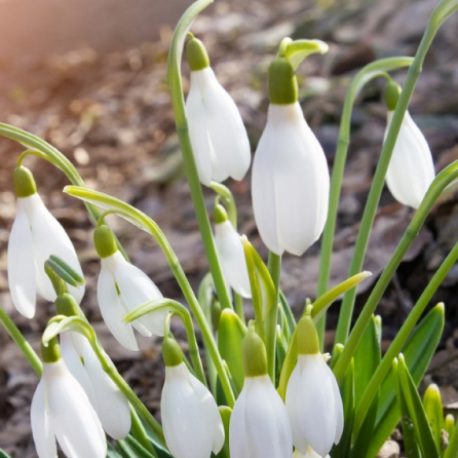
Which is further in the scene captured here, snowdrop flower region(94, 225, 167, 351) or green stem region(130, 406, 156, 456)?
green stem region(130, 406, 156, 456)

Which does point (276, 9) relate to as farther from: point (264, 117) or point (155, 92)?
point (264, 117)

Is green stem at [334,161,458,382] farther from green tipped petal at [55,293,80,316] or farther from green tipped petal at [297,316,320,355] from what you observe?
green tipped petal at [55,293,80,316]

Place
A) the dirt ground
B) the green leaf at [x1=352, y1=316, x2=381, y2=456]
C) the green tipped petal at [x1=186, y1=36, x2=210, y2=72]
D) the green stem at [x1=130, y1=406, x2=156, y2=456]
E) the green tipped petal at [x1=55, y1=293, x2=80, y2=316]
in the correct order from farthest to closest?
the dirt ground → the green leaf at [x1=352, y1=316, x2=381, y2=456] → the green stem at [x1=130, y1=406, x2=156, y2=456] → the green tipped petal at [x1=186, y1=36, x2=210, y2=72] → the green tipped petal at [x1=55, y1=293, x2=80, y2=316]

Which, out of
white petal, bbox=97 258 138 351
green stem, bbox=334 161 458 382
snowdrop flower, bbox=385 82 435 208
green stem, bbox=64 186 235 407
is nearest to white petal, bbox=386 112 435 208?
snowdrop flower, bbox=385 82 435 208

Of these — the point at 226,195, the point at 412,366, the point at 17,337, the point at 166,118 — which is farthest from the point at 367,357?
the point at 166,118

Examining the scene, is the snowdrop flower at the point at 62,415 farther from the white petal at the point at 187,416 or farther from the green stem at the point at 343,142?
the green stem at the point at 343,142

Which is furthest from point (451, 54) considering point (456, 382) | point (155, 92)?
point (456, 382)

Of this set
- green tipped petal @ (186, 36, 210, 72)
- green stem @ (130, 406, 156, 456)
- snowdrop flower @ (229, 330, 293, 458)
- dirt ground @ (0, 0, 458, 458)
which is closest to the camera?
snowdrop flower @ (229, 330, 293, 458)
